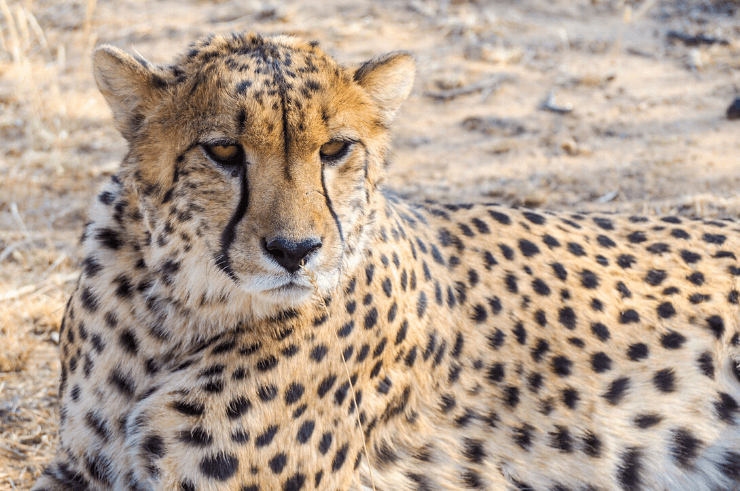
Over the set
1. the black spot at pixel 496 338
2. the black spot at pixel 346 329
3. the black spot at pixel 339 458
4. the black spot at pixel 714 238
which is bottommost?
the black spot at pixel 339 458

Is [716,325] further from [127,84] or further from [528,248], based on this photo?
[127,84]

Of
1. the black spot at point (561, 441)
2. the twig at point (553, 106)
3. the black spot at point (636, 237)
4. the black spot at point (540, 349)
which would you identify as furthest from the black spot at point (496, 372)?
the twig at point (553, 106)

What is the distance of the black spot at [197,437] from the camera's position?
73.4 inches

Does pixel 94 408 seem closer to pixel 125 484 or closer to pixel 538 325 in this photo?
pixel 125 484

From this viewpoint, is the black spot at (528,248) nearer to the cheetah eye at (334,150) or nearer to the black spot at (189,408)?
the cheetah eye at (334,150)

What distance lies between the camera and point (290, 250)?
5.38 ft

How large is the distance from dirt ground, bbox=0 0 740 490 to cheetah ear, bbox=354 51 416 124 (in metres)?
0.82

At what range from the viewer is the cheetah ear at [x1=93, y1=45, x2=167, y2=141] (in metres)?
1.87

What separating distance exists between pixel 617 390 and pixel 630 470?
260 mm

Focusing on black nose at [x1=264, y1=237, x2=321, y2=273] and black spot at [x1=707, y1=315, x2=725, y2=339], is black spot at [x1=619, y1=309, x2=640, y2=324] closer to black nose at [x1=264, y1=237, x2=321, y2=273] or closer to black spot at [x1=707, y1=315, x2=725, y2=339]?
black spot at [x1=707, y1=315, x2=725, y2=339]

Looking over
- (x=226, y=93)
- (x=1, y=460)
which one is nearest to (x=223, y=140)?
(x=226, y=93)

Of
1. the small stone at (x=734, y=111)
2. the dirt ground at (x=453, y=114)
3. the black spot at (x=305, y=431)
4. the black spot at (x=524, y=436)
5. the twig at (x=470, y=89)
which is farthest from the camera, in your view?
the twig at (x=470, y=89)

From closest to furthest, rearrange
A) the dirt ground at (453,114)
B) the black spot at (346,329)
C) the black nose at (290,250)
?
the black nose at (290,250)
the black spot at (346,329)
the dirt ground at (453,114)

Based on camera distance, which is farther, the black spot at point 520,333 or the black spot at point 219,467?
the black spot at point 520,333
